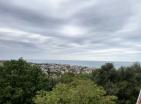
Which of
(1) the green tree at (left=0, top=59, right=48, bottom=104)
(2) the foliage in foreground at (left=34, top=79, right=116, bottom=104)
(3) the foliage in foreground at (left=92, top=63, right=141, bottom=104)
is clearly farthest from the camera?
(3) the foliage in foreground at (left=92, top=63, right=141, bottom=104)

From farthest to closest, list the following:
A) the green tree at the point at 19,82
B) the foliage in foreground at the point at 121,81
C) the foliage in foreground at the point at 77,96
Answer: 1. the foliage in foreground at the point at 121,81
2. the green tree at the point at 19,82
3. the foliage in foreground at the point at 77,96

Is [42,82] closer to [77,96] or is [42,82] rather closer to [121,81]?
[121,81]

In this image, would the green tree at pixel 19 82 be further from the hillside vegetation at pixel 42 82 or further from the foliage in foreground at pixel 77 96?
the foliage in foreground at pixel 77 96

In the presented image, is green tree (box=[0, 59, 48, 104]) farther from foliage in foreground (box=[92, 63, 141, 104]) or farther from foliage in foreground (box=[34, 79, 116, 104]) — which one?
foliage in foreground (box=[34, 79, 116, 104])

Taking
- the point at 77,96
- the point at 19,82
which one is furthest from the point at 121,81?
the point at 77,96

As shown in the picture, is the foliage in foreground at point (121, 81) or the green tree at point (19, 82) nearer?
the green tree at point (19, 82)

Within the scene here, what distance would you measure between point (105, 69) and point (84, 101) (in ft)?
66.5

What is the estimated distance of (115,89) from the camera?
4694 centimetres

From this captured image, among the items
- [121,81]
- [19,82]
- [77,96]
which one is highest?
[121,81]

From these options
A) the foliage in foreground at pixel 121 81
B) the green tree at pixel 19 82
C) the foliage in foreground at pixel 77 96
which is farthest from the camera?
the foliage in foreground at pixel 121 81

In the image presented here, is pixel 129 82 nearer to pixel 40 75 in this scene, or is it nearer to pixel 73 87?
pixel 40 75

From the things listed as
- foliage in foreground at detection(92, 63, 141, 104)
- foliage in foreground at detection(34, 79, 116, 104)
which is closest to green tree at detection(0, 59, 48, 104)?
foliage in foreground at detection(92, 63, 141, 104)

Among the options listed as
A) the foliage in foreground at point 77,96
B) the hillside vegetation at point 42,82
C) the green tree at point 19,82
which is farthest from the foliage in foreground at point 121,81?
the foliage in foreground at point 77,96

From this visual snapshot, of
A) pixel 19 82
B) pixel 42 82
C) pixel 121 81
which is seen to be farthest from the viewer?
pixel 121 81
